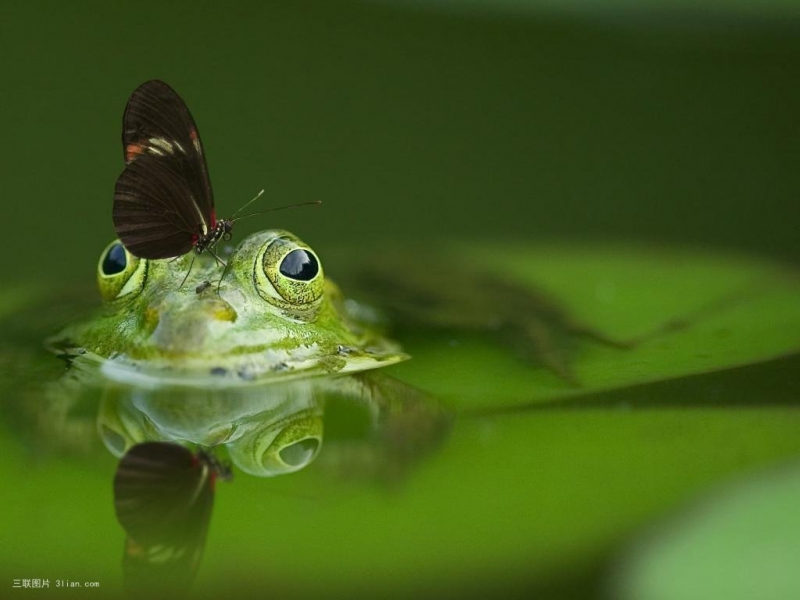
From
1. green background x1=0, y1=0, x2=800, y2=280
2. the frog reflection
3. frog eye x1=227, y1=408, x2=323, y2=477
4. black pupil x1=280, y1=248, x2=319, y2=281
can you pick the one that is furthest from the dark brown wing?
green background x1=0, y1=0, x2=800, y2=280

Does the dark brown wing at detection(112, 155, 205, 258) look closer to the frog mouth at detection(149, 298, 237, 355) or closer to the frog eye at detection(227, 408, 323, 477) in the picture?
the frog mouth at detection(149, 298, 237, 355)

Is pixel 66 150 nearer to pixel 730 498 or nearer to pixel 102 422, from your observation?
pixel 102 422

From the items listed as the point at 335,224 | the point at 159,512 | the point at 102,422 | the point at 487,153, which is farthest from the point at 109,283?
the point at 487,153

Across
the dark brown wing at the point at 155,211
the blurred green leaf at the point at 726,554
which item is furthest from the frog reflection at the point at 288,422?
the blurred green leaf at the point at 726,554

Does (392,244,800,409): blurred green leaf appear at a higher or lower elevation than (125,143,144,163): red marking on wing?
lower

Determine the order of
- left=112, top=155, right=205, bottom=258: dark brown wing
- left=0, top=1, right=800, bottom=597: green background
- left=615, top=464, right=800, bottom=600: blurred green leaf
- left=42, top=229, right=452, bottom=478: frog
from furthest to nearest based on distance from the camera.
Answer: left=112, top=155, right=205, bottom=258: dark brown wing < left=42, top=229, right=452, bottom=478: frog < left=0, top=1, right=800, bottom=597: green background < left=615, top=464, right=800, bottom=600: blurred green leaf

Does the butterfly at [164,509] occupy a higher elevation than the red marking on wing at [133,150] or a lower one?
lower

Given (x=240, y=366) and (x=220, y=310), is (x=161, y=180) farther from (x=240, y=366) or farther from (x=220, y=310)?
(x=240, y=366)

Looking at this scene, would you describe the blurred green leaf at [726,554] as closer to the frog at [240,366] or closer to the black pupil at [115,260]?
the frog at [240,366]

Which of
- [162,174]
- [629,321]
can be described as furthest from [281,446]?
[629,321]
